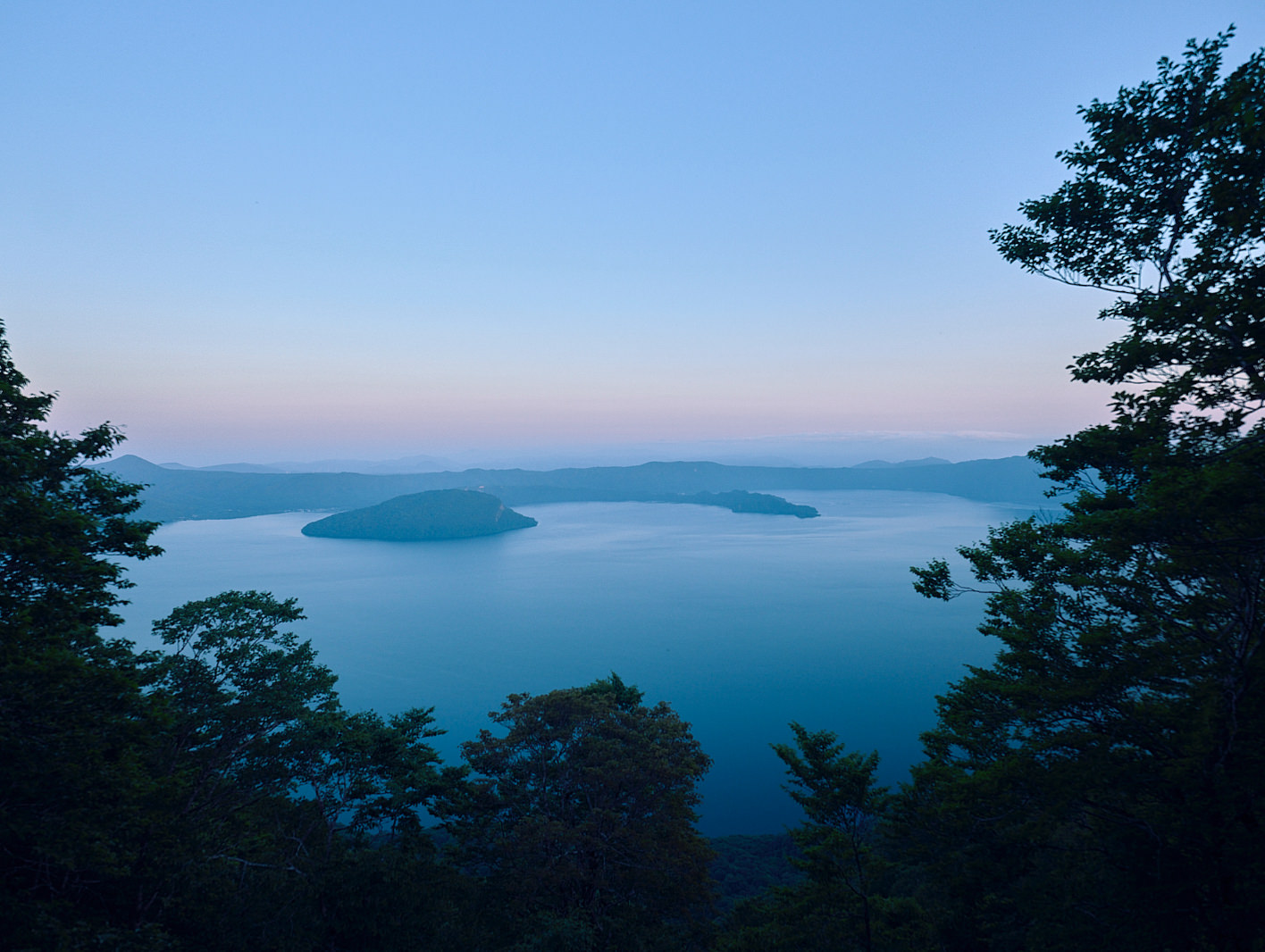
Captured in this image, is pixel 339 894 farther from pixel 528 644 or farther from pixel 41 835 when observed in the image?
pixel 528 644

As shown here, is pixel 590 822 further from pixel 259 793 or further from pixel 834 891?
pixel 259 793

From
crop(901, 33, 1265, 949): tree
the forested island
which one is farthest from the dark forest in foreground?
the forested island

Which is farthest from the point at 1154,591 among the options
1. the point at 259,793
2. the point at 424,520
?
the point at 424,520

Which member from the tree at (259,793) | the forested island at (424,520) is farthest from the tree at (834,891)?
the forested island at (424,520)

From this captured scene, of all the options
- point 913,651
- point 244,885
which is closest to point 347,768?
point 244,885

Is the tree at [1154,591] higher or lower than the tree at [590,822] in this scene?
higher

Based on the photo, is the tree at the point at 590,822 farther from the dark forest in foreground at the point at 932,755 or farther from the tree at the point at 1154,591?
the tree at the point at 1154,591
